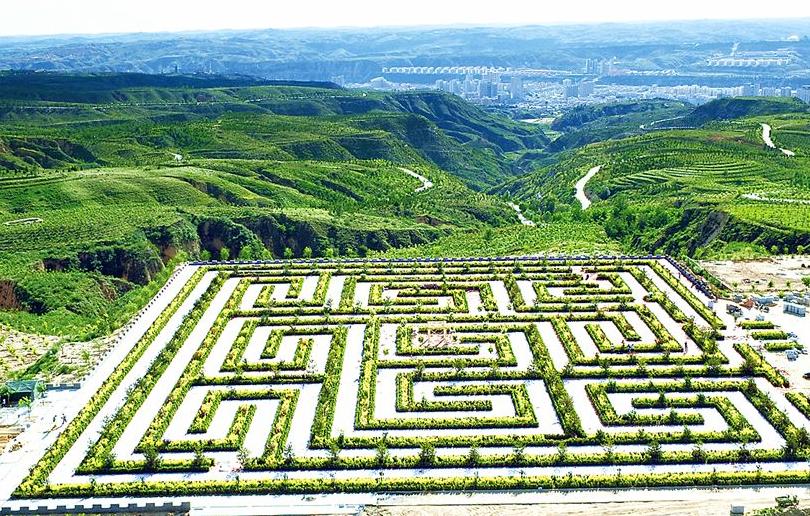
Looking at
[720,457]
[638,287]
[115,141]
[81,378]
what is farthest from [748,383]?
[115,141]

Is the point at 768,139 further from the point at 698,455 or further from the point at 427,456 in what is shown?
the point at 427,456

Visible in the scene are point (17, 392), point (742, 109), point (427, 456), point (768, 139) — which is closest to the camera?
point (427, 456)

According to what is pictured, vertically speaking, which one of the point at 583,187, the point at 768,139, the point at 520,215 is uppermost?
the point at 768,139

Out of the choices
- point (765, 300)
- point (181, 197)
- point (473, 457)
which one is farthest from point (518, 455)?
point (181, 197)

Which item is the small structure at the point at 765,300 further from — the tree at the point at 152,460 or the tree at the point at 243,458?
the tree at the point at 152,460

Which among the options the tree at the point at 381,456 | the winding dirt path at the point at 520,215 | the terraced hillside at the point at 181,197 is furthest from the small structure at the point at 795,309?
the winding dirt path at the point at 520,215

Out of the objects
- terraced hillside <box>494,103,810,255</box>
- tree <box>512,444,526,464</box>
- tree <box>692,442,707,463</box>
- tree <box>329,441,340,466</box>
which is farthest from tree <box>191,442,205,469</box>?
terraced hillside <box>494,103,810,255</box>
